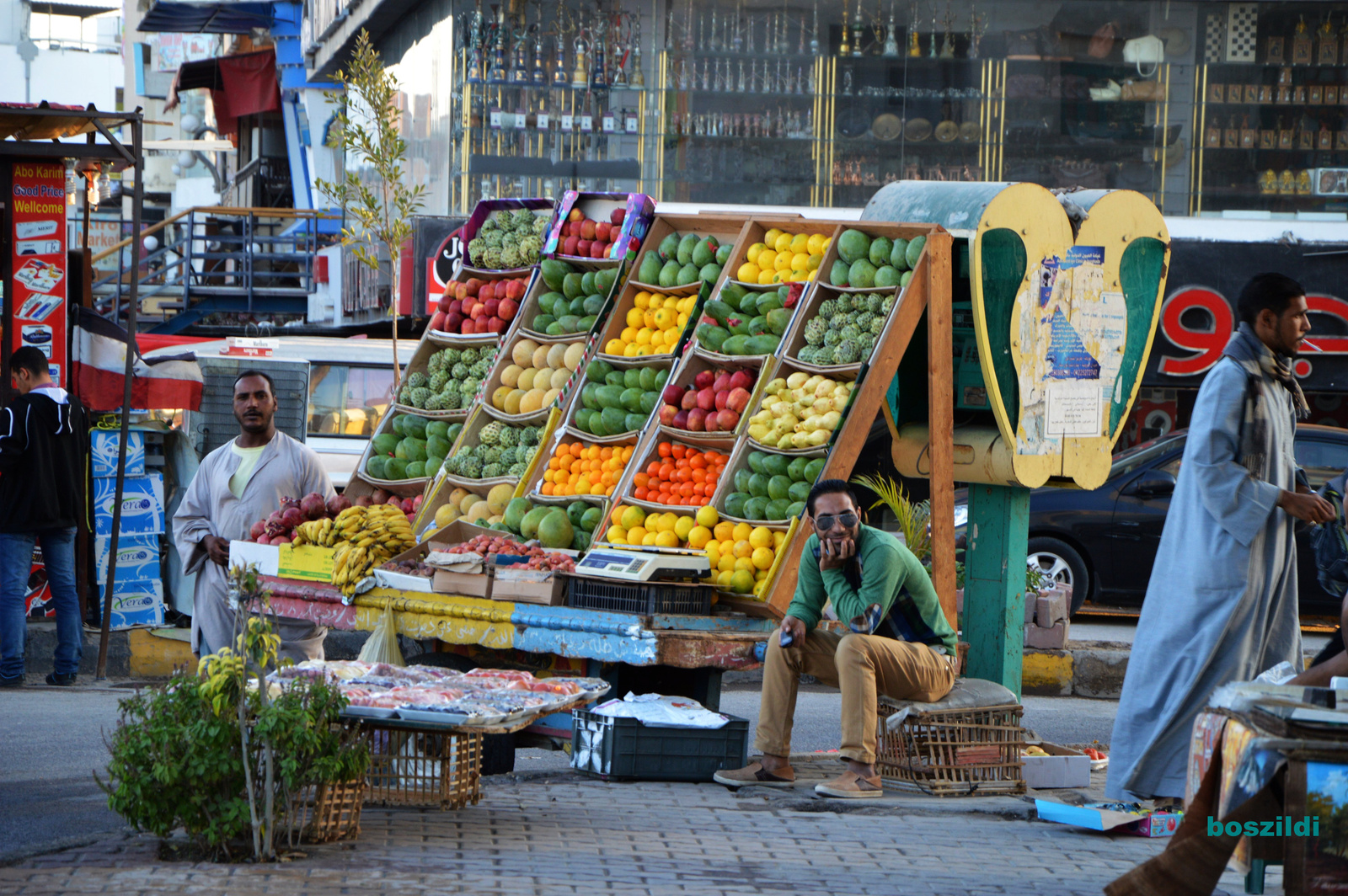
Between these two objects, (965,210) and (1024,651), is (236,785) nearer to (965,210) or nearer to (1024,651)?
(965,210)

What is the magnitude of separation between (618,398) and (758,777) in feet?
7.68

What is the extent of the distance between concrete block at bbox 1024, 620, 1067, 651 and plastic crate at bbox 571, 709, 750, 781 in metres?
3.97

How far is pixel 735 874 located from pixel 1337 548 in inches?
97.2

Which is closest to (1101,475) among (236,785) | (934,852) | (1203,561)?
(1203,561)

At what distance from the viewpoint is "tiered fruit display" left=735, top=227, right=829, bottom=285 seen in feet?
24.9

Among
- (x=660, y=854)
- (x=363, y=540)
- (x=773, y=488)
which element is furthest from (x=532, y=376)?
(x=660, y=854)

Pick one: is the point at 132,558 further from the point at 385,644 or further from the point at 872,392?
the point at 872,392

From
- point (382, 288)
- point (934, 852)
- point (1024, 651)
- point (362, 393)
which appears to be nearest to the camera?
point (934, 852)

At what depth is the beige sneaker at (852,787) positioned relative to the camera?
19.6ft

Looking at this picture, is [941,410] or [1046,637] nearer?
[941,410]

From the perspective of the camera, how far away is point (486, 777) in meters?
6.52

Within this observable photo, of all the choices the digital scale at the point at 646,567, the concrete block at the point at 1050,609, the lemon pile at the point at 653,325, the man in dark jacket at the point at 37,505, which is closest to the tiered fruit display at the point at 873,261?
the lemon pile at the point at 653,325

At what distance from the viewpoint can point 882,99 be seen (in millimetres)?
15508

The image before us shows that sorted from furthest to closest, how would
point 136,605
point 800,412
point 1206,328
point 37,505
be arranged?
1. point 1206,328
2. point 136,605
3. point 37,505
4. point 800,412
